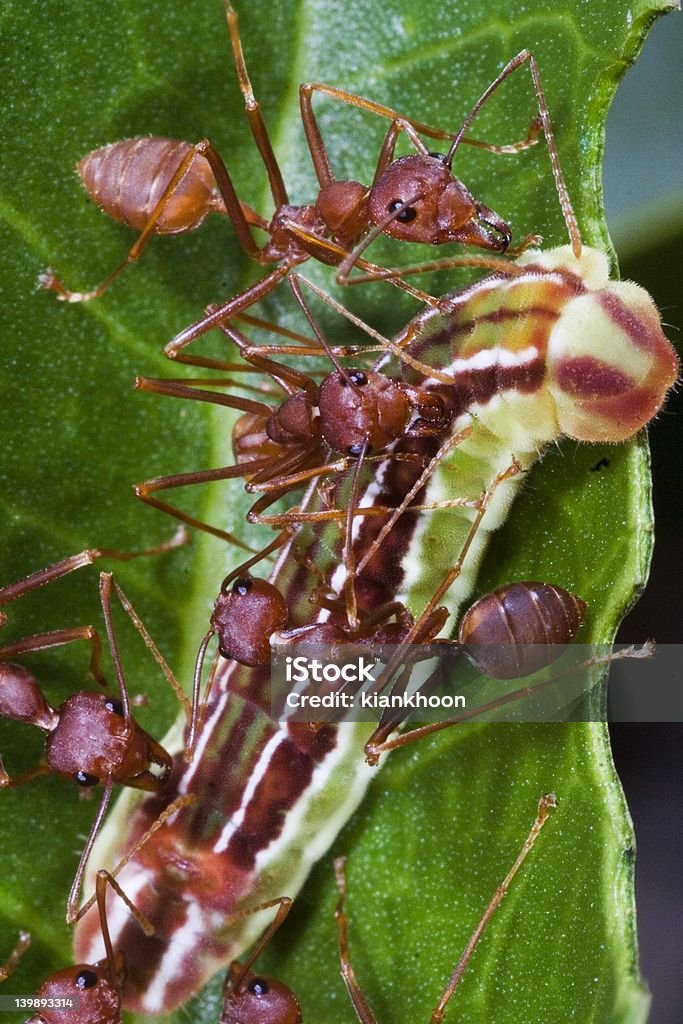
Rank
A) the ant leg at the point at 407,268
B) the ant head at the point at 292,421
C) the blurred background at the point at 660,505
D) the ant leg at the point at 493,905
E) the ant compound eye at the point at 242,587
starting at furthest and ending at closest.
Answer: the blurred background at the point at 660,505 < the ant head at the point at 292,421 < the ant compound eye at the point at 242,587 < the ant leg at the point at 407,268 < the ant leg at the point at 493,905

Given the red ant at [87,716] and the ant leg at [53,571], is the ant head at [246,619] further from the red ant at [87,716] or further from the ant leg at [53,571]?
the ant leg at [53,571]

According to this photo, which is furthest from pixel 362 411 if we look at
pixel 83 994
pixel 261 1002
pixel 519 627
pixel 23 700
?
pixel 83 994

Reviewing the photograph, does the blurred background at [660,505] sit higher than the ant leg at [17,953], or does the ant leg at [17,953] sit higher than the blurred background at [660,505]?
the blurred background at [660,505]

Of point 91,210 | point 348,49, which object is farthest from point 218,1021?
point 348,49


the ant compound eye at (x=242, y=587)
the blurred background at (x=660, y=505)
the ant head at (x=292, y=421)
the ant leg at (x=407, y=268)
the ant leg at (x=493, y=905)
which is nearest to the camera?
the ant leg at (x=493, y=905)

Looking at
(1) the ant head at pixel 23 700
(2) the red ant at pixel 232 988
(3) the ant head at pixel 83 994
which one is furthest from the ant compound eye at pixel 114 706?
(3) the ant head at pixel 83 994

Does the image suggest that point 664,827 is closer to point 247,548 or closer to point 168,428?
point 247,548

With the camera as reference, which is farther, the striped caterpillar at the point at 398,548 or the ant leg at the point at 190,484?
the ant leg at the point at 190,484
